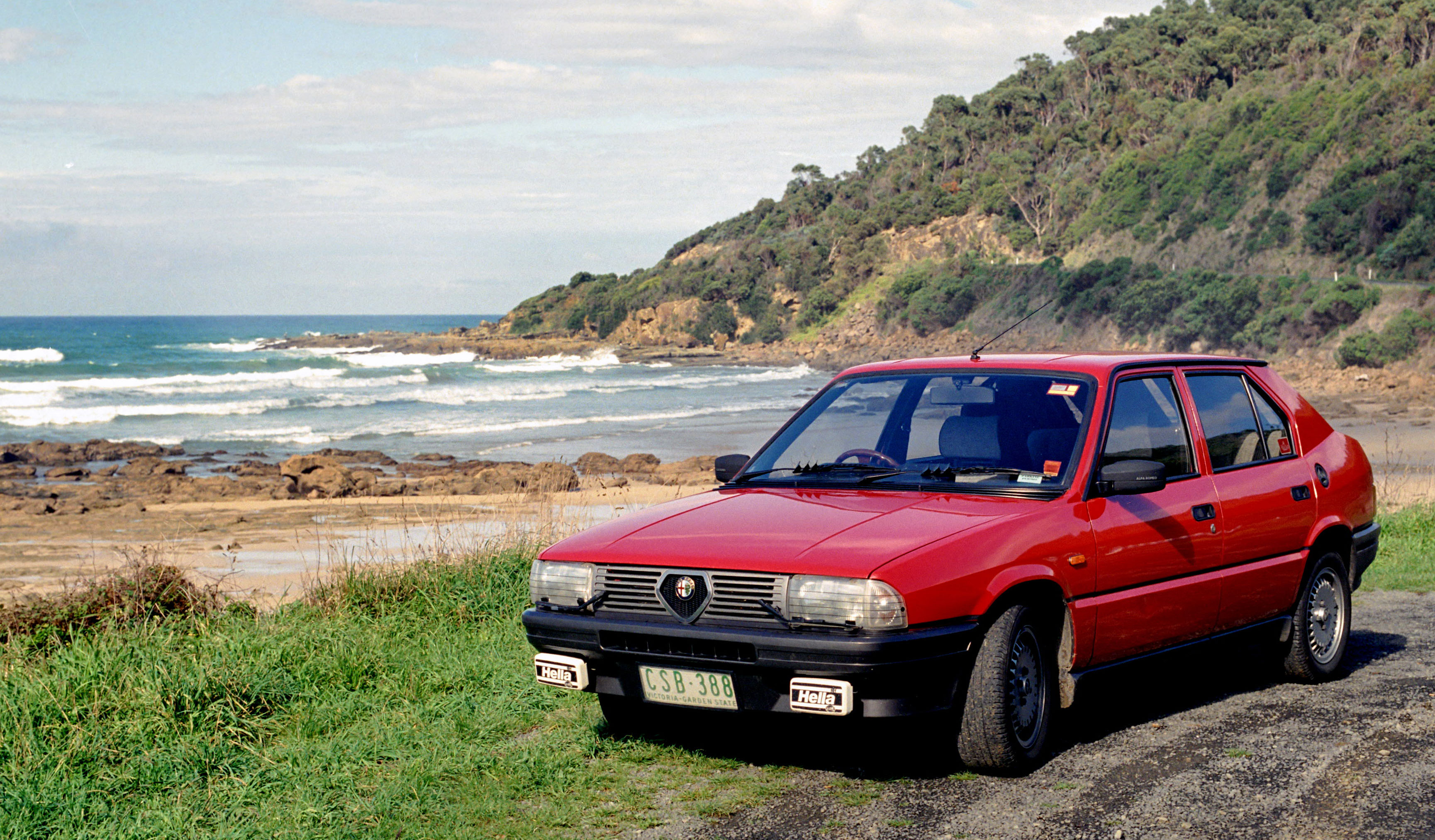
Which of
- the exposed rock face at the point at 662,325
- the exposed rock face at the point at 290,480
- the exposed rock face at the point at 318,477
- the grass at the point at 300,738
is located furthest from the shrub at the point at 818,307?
the grass at the point at 300,738

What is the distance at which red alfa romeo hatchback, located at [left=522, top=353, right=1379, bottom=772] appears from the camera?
4539mm

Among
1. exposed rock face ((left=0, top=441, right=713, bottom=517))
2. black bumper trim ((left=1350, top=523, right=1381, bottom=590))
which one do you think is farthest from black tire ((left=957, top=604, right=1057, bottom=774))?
exposed rock face ((left=0, top=441, right=713, bottom=517))

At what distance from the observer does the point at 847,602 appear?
446 centimetres

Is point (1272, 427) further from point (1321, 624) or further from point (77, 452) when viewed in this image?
point (77, 452)

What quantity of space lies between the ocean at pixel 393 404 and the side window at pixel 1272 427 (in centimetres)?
1410

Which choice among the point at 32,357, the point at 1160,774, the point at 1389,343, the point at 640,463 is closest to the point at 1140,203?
the point at 1389,343

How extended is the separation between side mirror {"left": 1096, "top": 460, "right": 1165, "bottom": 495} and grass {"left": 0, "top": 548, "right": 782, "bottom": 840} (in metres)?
1.86

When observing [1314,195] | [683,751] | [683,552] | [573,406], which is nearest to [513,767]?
[683,751]

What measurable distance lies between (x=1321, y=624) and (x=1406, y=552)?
563cm

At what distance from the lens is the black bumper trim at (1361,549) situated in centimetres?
693

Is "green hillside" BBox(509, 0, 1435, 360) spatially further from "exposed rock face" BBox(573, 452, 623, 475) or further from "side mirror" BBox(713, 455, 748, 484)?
"side mirror" BBox(713, 455, 748, 484)

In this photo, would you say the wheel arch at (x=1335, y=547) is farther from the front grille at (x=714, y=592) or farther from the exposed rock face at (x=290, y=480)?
the exposed rock face at (x=290, y=480)

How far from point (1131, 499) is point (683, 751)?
2.24 m

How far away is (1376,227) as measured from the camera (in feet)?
191
